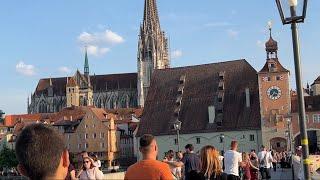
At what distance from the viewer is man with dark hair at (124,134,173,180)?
6.27m

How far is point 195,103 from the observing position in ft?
258

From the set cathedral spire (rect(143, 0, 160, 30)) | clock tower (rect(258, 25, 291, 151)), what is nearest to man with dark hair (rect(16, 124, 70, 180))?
clock tower (rect(258, 25, 291, 151))

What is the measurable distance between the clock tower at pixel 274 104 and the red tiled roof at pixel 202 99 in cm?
188

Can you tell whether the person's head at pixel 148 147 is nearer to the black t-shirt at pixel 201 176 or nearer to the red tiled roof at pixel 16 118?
the black t-shirt at pixel 201 176

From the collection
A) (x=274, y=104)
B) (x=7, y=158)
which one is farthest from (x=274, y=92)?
(x=7, y=158)

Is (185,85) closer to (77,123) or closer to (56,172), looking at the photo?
Answer: (77,123)

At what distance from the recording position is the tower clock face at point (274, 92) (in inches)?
2781

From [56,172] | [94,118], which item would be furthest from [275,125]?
[56,172]

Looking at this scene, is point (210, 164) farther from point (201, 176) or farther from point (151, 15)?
point (151, 15)

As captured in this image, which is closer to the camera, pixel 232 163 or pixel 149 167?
pixel 149 167

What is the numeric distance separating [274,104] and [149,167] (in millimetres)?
65605

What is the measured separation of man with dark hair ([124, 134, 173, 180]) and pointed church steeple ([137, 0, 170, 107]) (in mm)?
136516

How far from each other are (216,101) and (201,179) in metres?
66.9

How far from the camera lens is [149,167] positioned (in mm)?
6312
